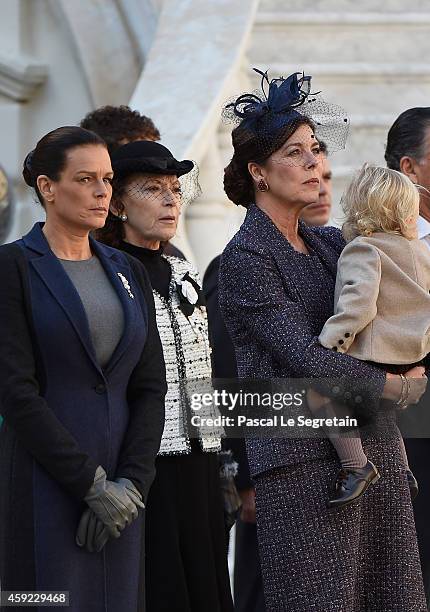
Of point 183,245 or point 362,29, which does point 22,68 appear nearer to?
point 362,29

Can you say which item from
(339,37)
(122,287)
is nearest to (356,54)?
(339,37)

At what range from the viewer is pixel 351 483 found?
392 cm

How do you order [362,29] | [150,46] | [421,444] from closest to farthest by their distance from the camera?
1. [421,444]
2. [362,29]
3. [150,46]

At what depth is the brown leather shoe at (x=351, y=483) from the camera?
3910mm

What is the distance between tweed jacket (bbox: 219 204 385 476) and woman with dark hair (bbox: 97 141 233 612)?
16.9 inches

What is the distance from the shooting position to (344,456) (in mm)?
3967

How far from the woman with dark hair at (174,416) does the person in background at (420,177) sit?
63 cm

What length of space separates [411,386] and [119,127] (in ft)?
5.64

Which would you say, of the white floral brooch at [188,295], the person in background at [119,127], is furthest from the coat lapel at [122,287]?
the person in background at [119,127]

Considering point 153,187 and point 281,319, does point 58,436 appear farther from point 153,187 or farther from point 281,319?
point 153,187

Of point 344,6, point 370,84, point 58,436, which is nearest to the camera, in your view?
point 58,436

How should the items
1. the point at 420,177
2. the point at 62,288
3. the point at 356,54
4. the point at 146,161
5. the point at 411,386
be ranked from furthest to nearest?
the point at 356,54 → the point at 420,177 → the point at 146,161 → the point at 411,386 → the point at 62,288

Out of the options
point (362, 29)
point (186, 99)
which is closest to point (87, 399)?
point (186, 99)

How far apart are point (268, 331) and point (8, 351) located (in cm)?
69
